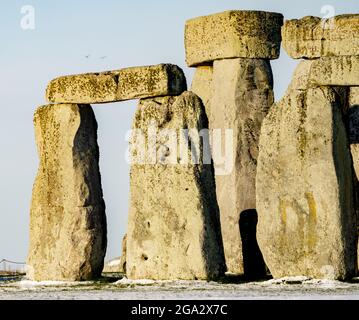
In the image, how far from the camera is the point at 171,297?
35.0m

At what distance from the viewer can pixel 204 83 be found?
45.5 meters

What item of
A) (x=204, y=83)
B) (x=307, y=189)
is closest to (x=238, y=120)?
(x=204, y=83)

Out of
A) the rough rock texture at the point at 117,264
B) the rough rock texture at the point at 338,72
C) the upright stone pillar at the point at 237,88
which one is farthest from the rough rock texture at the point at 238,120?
the rough rock texture at the point at 338,72

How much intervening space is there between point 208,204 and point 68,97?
3.71 m

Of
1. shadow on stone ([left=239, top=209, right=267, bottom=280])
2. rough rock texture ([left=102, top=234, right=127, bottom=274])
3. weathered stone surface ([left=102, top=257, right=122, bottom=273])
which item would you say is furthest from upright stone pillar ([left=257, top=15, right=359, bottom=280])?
weathered stone surface ([left=102, top=257, right=122, bottom=273])

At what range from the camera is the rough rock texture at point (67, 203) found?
131 ft

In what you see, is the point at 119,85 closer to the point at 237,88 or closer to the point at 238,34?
the point at 238,34

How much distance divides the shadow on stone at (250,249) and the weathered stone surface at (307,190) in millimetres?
3929

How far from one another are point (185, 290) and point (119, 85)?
188 inches

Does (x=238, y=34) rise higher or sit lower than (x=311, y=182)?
higher

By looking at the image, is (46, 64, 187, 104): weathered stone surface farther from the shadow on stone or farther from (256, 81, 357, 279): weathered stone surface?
the shadow on stone

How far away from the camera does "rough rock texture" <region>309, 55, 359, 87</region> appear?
38000 mm
